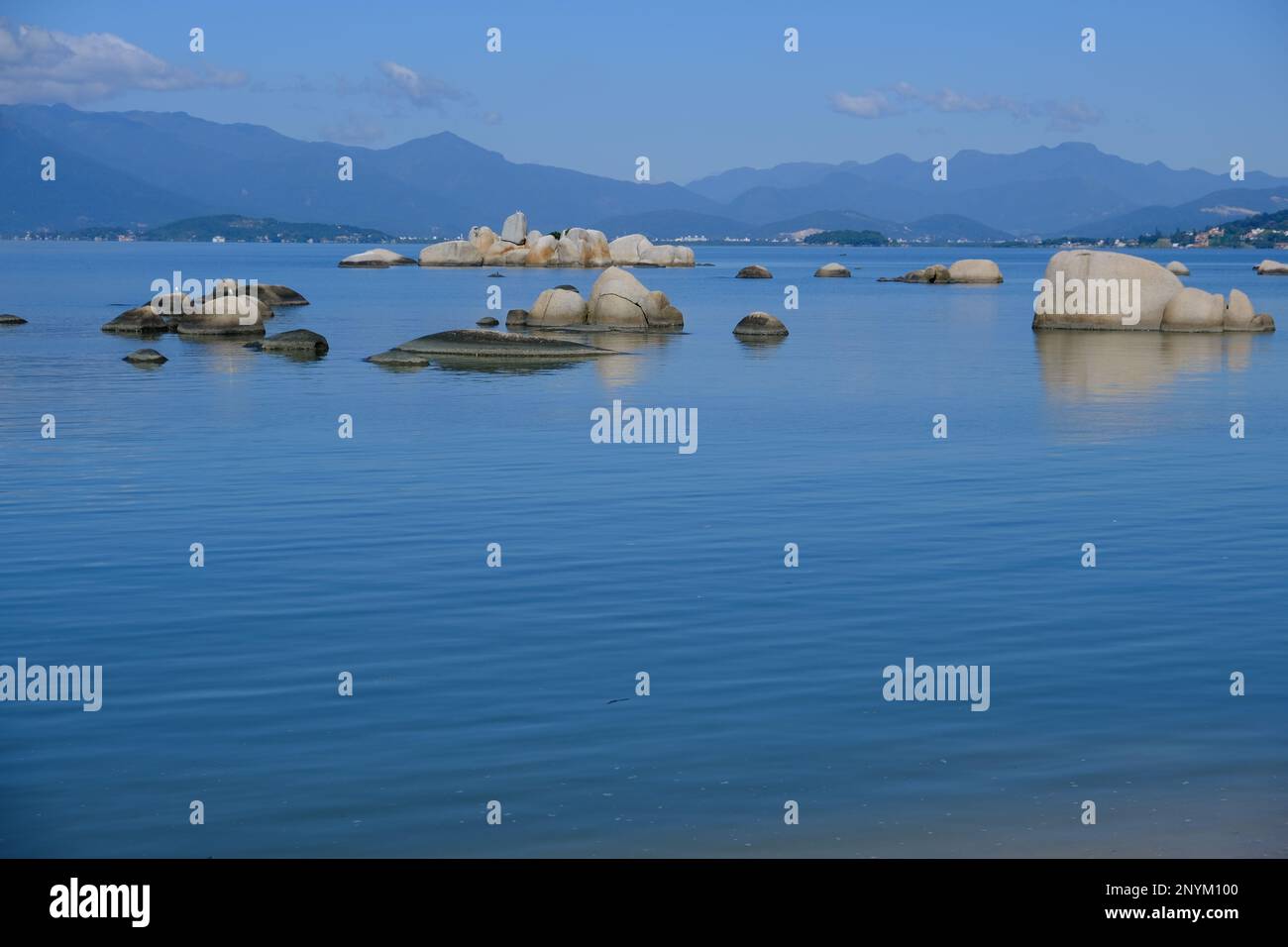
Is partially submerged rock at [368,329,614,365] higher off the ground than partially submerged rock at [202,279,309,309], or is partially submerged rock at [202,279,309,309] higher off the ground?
partially submerged rock at [202,279,309,309]

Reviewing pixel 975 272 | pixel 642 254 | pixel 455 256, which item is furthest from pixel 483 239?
pixel 975 272

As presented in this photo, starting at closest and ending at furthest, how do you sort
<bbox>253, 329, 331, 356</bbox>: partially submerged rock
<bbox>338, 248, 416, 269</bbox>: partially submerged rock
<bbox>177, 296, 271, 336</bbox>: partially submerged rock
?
<bbox>253, 329, 331, 356</bbox>: partially submerged rock, <bbox>177, 296, 271, 336</bbox>: partially submerged rock, <bbox>338, 248, 416, 269</bbox>: partially submerged rock

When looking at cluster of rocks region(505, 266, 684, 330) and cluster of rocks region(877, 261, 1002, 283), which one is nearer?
cluster of rocks region(505, 266, 684, 330)

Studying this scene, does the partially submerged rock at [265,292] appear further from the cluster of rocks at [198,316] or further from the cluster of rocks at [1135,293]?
the cluster of rocks at [1135,293]

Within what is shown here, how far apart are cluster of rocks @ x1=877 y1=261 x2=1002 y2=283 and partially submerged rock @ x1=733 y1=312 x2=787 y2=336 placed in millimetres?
70363

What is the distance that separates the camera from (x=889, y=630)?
15.3m

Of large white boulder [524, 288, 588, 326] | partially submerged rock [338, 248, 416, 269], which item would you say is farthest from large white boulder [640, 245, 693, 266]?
large white boulder [524, 288, 588, 326]

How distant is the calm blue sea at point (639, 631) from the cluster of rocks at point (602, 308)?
2584 cm

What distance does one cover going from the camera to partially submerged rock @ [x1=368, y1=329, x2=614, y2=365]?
4912 cm

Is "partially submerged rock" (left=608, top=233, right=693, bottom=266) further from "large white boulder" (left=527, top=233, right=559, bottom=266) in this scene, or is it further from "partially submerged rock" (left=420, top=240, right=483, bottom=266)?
"partially submerged rock" (left=420, top=240, right=483, bottom=266)

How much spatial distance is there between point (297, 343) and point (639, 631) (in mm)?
38788
